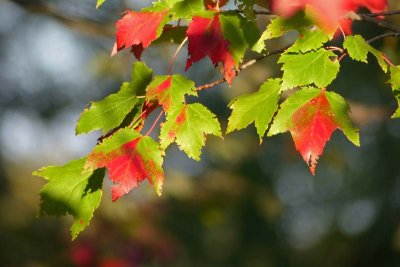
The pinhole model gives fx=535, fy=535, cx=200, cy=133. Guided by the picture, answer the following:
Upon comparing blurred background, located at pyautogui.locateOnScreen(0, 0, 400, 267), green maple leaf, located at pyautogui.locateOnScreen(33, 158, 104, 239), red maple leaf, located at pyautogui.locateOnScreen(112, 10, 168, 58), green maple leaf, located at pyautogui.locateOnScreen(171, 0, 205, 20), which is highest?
green maple leaf, located at pyautogui.locateOnScreen(171, 0, 205, 20)

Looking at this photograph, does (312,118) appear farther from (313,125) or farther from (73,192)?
(73,192)

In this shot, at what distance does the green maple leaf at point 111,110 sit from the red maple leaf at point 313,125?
37cm

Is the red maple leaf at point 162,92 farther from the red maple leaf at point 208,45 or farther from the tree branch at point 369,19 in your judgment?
the tree branch at point 369,19

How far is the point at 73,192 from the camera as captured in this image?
3.99ft

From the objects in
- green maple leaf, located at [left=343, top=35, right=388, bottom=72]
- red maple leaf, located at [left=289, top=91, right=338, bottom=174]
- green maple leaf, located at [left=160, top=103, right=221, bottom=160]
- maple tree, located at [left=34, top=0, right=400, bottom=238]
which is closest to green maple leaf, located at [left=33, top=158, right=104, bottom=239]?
maple tree, located at [left=34, top=0, right=400, bottom=238]

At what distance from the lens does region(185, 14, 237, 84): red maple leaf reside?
1111mm

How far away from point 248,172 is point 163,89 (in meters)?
9.45

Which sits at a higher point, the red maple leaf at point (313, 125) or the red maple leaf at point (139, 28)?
the red maple leaf at point (139, 28)

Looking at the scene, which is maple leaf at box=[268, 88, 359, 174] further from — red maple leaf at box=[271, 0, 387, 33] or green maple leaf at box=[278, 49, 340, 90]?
red maple leaf at box=[271, 0, 387, 33]

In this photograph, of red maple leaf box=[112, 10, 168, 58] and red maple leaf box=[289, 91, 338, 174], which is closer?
red maple leaf box=[289, 91, 338, 174]

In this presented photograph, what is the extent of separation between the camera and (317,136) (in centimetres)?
110

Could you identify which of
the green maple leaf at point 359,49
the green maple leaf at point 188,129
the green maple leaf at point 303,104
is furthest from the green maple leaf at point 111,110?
the green maple leaf at point 359,49

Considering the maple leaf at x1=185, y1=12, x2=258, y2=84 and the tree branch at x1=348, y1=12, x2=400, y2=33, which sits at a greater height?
the maple leaf at x1=185, y1=12, x2=258, y2=84

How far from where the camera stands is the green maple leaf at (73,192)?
120 centimetres
